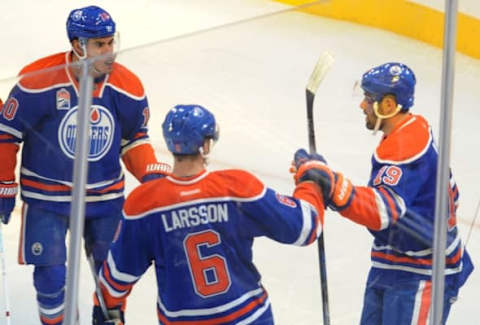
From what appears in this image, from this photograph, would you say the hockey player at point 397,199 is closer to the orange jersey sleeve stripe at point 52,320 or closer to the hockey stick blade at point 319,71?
the hockey stick blade at point 319,71

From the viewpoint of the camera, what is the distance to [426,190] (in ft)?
8.23

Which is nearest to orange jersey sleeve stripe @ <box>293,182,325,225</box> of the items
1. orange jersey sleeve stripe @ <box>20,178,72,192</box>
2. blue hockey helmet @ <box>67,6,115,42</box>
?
orange jersey sleeve stripe @ <box>20,178,72,192</box>

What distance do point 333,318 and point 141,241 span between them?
0.41 metres

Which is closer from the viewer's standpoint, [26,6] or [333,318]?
[333,318]

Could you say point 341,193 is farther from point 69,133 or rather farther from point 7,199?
point 7,199

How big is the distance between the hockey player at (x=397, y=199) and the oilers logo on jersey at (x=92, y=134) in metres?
0.44

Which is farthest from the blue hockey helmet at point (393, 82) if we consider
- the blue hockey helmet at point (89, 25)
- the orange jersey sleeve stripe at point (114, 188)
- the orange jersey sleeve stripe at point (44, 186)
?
the blue hockey helmet at point (89, 25)

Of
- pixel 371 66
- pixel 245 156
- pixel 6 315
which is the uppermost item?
pixel 371 66

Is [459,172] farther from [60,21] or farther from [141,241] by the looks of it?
[60,21]

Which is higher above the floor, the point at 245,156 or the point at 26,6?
the point at 26,6

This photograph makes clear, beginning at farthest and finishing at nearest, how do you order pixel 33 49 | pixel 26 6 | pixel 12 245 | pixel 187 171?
1. pixel 26 6
2. pixel 33 49
3. pixel 12 245
4. pixel 187 171

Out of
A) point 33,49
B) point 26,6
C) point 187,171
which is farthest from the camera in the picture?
point 26,6

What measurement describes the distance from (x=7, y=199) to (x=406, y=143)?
0.86 metres

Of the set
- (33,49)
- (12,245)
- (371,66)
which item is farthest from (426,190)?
(33,49)
